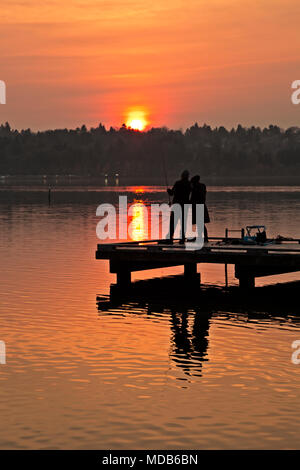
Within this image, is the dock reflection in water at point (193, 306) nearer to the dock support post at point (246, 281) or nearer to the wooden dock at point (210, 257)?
the dock support post at point (246, 281)

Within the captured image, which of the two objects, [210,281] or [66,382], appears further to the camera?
[210,281]

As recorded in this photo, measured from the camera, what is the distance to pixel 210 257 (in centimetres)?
2741

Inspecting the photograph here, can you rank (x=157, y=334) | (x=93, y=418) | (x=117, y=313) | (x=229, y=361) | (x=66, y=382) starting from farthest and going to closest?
(x=117, y=313), (x=157, y=334), (x=229, y=361), (x=66, y=382), (x=93, y=418)

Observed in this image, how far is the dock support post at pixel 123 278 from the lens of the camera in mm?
29275

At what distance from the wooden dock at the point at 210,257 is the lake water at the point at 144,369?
82cm

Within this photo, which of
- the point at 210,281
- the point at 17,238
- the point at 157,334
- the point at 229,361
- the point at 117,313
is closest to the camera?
the point at 229,361

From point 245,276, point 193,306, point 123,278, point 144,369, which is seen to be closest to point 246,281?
point 245,276

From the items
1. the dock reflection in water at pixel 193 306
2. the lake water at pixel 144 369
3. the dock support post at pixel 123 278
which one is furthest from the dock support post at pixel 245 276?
the dock support post at pixel 123 278

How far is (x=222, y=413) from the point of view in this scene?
13.8m

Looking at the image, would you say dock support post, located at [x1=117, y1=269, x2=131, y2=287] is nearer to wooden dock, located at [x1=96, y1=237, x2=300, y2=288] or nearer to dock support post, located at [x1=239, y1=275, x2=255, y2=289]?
wooden dock, located at [x1=96, y1=237, x2=300, y2=288]
